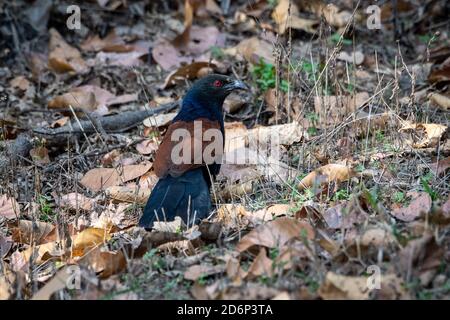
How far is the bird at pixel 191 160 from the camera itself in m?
4.52

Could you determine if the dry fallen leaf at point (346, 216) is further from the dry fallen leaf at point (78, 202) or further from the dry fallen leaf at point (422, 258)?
the dry fallen leaf at point (78, 202)

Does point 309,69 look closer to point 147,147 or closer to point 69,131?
point 147,147

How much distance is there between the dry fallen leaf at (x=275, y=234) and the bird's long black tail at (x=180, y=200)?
2.34 ft

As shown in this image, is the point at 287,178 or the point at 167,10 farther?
the point at 167,10

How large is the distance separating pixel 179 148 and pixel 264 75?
187 centimetres

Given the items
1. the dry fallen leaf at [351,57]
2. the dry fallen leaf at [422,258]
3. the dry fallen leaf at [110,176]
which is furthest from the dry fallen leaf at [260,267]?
the dry fallen leaf at [351,57]

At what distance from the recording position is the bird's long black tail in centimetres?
441

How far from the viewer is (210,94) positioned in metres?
5.60

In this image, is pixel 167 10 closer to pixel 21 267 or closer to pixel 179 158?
pixel 179 158

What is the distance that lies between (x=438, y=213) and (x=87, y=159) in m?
3.26

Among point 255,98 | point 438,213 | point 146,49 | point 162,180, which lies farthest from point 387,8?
point 438,213

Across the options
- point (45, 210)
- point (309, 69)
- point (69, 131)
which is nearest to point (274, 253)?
point (45, 210)

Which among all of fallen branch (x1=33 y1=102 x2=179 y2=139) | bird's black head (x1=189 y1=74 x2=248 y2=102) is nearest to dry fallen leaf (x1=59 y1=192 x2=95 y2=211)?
fallen branch (x1=33 y1=102 x2=179 y2=139)

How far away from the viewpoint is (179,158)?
15.9 ft
